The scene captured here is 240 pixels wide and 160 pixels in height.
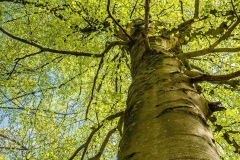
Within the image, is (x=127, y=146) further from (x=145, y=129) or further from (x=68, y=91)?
(x=68, y=91)

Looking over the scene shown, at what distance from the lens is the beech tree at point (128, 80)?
1.68 meters

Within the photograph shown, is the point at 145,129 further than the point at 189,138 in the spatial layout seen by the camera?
Yes

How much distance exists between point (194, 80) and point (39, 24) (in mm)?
5800

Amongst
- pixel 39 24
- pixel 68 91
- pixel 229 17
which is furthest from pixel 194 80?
pixel 39 24

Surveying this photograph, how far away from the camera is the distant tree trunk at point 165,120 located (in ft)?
4.37

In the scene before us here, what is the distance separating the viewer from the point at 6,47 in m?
7.27

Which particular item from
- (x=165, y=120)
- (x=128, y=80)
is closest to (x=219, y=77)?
(x=165, y=120)

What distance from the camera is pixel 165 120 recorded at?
1.61 metres

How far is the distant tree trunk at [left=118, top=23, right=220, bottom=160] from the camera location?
1333mm

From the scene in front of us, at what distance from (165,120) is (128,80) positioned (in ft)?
18.9

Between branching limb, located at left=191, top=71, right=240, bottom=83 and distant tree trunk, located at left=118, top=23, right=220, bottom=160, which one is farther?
branching limb, located at left=191, top=71, right=240, bottom=83

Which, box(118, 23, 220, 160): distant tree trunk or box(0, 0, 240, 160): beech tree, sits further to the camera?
box(0, 0, 240, 160): beech tree

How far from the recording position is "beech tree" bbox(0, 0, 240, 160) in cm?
168

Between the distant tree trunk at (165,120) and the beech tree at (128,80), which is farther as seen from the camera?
the beech tree at (128,80)
